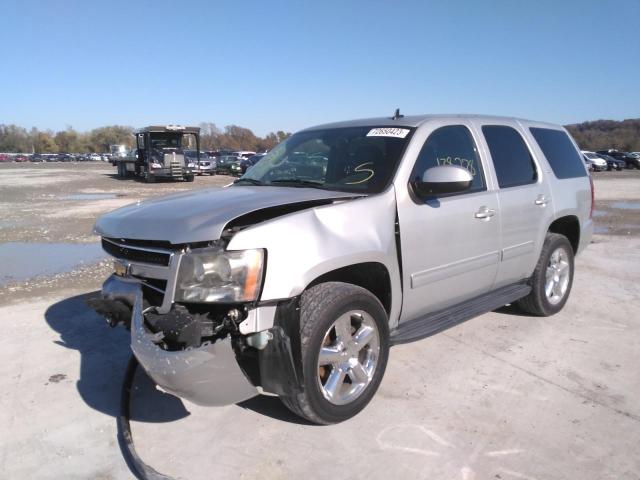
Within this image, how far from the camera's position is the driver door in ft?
11.3

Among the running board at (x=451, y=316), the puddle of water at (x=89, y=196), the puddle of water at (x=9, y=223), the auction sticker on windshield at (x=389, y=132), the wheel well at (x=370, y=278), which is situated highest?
the auction sticker on windshield at (x=389, y=132)

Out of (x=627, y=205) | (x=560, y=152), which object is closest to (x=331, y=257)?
(x=560, y=152)

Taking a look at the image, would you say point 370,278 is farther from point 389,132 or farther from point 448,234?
Answer: point 389,132

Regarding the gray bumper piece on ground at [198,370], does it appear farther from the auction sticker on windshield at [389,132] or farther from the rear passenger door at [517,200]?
the rear passenger door at [517,200]

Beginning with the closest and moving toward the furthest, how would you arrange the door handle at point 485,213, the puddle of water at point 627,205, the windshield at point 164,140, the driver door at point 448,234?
the driver door at point 448,234 < the door handle at point 485,213 < the puddle of water at point 627,205 < the windshield at point 164,140

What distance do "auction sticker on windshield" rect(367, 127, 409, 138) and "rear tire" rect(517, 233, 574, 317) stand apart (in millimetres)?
2032

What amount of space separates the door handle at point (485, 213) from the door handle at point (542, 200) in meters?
0.78

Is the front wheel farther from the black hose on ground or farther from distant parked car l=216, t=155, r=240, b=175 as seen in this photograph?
distant parked car l=216, t=155, r=240, b=175

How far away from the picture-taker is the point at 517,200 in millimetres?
4355

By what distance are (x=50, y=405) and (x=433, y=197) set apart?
9.82 ft

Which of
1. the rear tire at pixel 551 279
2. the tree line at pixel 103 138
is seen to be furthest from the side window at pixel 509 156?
the tree line at pixel 103 138

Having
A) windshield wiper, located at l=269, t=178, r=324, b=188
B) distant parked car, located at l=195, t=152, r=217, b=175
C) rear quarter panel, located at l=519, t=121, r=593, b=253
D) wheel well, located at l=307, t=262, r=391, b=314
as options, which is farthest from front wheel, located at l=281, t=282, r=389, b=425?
distant parked car, located at l=195, t=152, r=217, b=175

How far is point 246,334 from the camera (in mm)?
2625

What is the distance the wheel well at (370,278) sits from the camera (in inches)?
126
